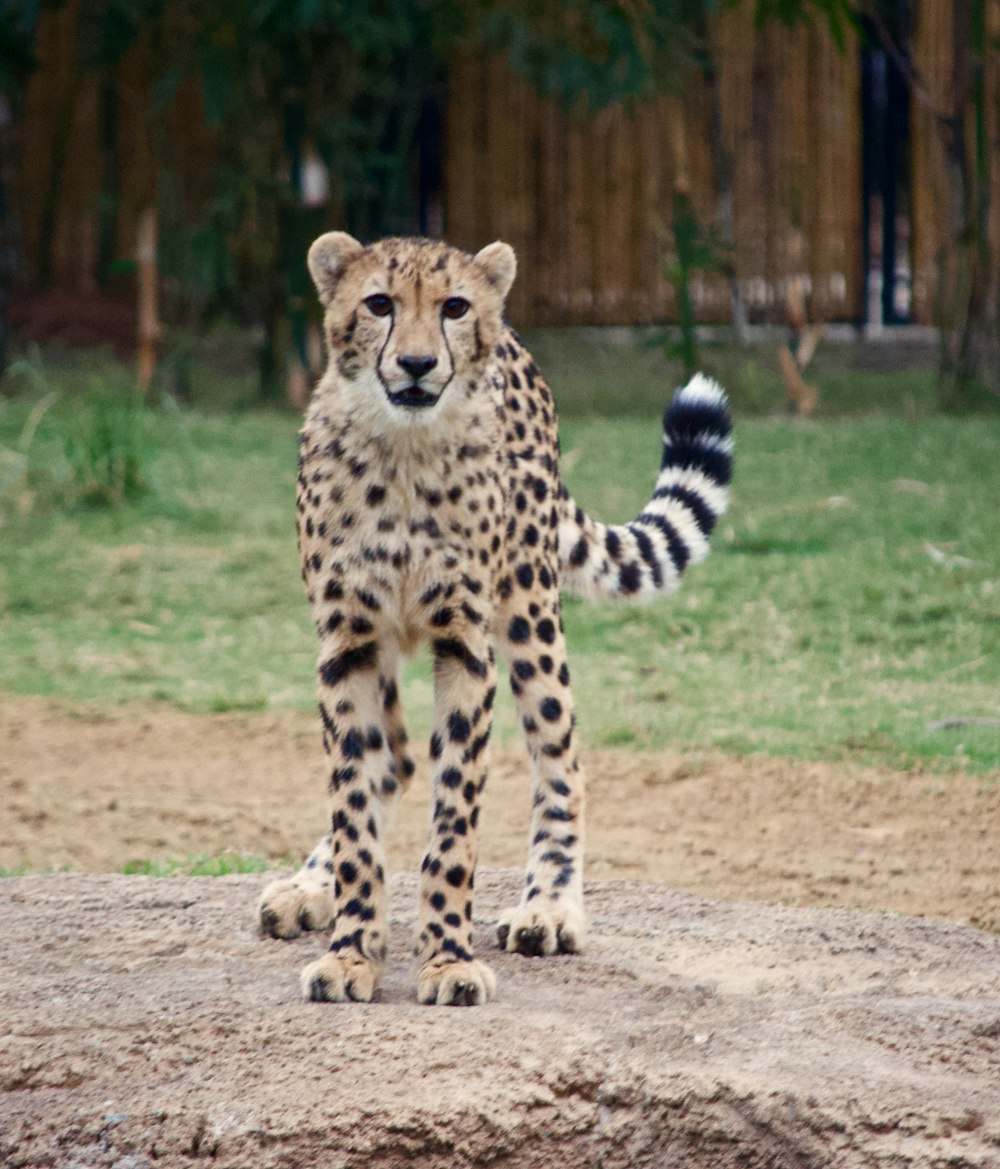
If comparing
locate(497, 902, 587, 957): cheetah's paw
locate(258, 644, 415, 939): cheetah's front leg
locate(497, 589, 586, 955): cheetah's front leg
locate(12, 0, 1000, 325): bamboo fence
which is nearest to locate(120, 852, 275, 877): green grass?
locate(258, 644, 415, 939): cheetah's front leg

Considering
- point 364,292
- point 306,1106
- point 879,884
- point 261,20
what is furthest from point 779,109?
point 306,1106

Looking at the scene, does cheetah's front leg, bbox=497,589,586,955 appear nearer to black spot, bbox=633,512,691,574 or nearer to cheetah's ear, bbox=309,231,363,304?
black spot, bbox=633,512,691,574

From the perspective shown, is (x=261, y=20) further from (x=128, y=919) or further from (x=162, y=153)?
(x=128, y=919)

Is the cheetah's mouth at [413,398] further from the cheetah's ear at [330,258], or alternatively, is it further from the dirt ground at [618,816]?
the dirt ground at [618,816]

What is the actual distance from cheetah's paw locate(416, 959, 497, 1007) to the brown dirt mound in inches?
1.6

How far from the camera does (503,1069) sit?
2.08 metres

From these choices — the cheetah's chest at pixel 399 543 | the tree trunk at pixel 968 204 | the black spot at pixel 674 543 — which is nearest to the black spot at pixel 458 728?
A: the cheetah's chest at pixel 399 543

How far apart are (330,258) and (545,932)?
0.93m

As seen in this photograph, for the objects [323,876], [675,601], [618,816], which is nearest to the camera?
[323,876]

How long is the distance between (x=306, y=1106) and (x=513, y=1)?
7.17m

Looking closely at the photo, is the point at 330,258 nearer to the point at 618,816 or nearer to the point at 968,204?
the point at 618,816


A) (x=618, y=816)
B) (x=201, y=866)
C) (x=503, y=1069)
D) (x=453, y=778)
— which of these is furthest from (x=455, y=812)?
(x=618, y=816)

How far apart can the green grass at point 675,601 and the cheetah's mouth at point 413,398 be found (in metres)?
1.93

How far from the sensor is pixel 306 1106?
6.68ft
